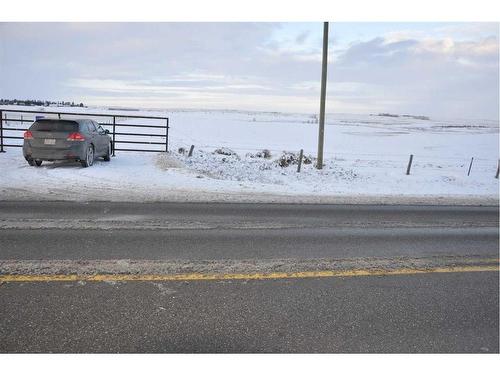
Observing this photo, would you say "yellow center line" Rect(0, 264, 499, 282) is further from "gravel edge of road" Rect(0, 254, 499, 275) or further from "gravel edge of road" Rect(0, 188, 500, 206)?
"gravel edge of road" Rect(0, 188, 500, 206)

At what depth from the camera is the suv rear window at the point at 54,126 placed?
12977 millimetres

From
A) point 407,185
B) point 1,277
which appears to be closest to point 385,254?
point 1,277

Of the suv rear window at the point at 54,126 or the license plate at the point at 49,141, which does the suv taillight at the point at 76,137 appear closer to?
the suv rear window at the point at 54,126

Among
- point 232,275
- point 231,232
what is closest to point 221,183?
point 231,232

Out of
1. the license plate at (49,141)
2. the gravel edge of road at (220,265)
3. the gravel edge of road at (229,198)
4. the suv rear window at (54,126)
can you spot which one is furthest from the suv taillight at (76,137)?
the gravel edge of road at (220,265)

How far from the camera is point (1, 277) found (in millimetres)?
4484

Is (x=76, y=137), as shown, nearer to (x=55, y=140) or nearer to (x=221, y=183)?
(x=55, y=140)

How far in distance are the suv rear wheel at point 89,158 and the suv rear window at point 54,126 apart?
0.92m

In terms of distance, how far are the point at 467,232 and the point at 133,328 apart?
6.41 metres

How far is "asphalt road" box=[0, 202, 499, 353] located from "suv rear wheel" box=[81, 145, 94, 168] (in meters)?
6.49

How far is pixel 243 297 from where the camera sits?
4.23 meters

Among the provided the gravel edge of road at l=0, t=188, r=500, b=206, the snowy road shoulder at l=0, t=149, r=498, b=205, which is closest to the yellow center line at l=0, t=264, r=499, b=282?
the gravel edge of road at l=0, t=188, r=500, b=206

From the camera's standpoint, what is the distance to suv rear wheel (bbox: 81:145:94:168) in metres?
13.7

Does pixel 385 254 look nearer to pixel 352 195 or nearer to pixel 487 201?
pixel 352 195
